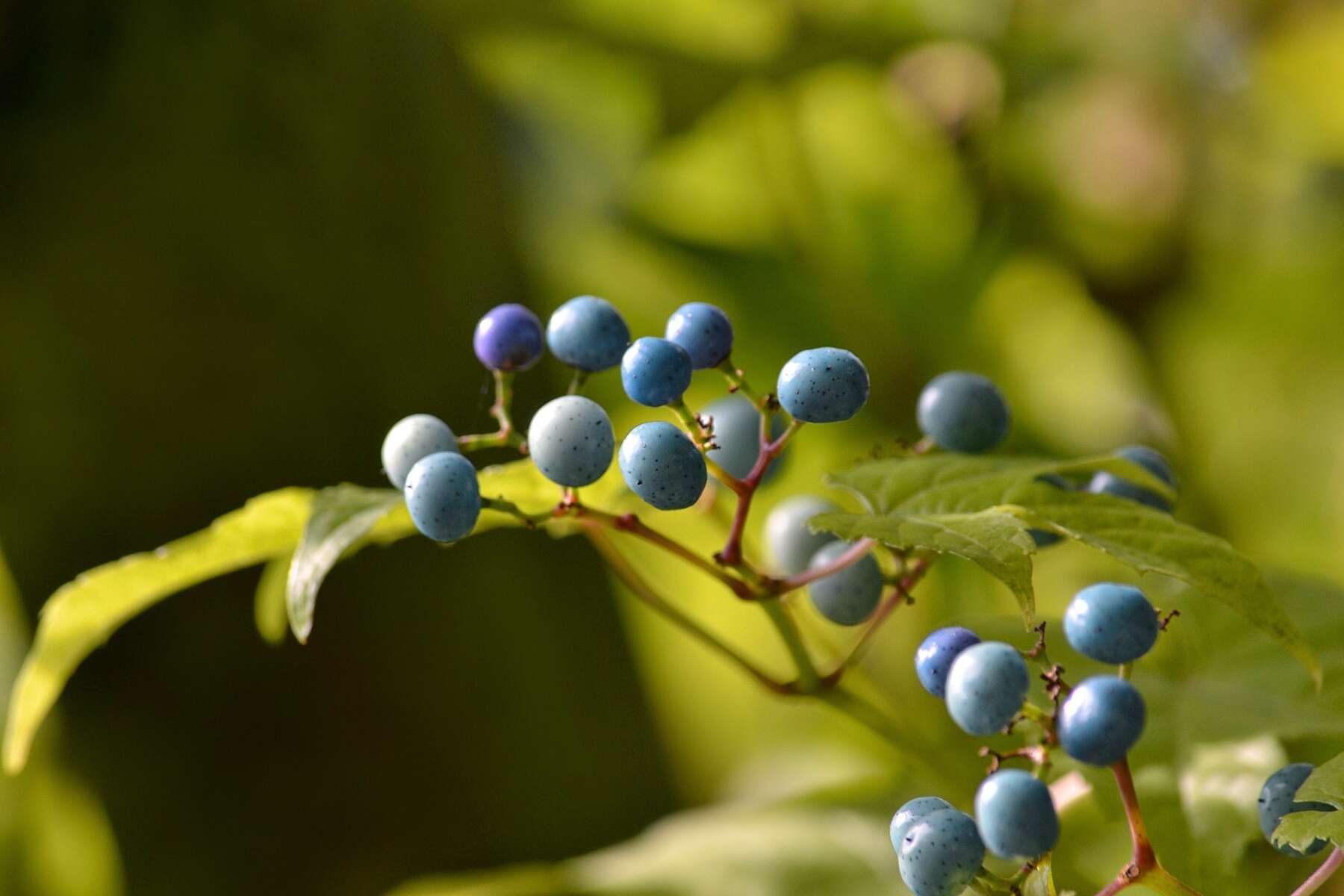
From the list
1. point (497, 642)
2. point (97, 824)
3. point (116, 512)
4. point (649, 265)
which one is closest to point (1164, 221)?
point (649, 265)

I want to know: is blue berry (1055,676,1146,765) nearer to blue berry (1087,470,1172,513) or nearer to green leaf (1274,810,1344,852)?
green leaf (1274,810,1344,852)

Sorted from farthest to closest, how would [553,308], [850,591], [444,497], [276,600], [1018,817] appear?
[553,308] < [276,600] < [850,591] < [444,497] < [1018,817]

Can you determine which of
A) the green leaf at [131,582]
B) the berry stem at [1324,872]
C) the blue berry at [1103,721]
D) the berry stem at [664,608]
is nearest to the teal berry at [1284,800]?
the berry stem at [1324,872]

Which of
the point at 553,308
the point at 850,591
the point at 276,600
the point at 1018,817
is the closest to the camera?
the point at 1018,817

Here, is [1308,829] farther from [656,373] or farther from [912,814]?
[656,373]

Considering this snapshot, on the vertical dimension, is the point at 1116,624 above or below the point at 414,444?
below

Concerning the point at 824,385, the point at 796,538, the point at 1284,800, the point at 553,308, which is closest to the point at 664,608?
the point at 796,538

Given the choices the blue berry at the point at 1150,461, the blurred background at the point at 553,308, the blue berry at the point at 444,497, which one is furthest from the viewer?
the blurred background at the point at 553,308

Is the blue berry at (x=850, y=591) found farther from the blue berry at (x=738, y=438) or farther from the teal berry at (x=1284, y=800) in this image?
the teal berry at (x=1284, y=800)
